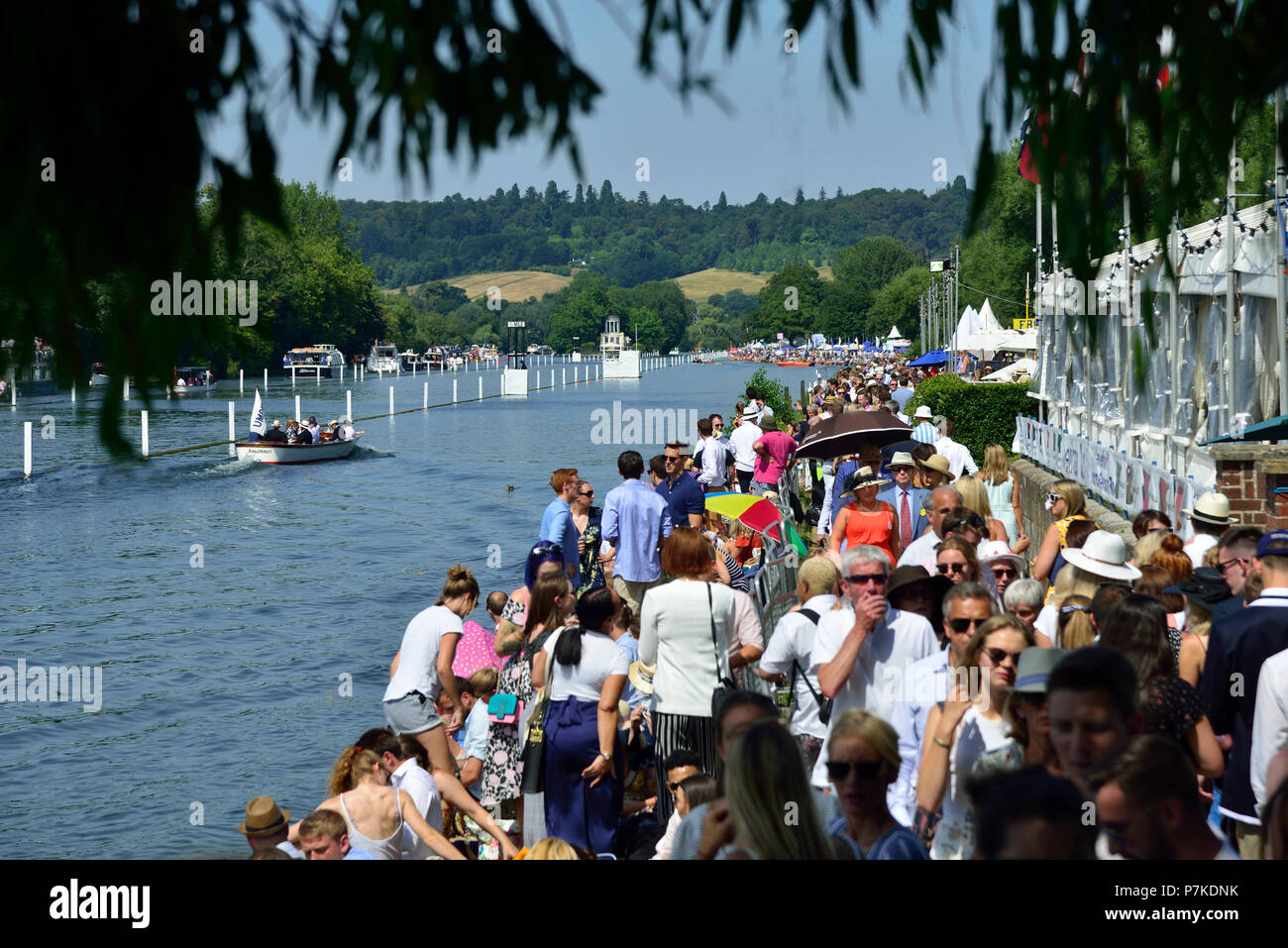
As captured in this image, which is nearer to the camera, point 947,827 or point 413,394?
point 947,827

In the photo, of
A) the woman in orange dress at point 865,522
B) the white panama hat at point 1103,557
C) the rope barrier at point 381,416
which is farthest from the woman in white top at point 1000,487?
the rope barrier at point 381,416

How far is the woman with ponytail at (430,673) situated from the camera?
8.45 m

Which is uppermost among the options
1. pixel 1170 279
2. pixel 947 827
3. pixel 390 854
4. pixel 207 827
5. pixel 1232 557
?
pixel 1170 279

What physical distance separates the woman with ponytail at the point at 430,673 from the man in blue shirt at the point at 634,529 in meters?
2.63

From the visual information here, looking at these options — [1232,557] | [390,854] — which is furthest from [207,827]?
[1232,557]

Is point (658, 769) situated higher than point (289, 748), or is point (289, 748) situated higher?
point (658, 769)

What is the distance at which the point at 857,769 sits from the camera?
156 inches

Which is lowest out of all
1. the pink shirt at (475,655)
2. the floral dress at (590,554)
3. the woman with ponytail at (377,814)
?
the woman with ponytail at (377,814)

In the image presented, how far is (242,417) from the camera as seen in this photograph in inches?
3091

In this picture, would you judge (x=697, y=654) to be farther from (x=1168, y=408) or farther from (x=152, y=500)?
(x=152, y=500)

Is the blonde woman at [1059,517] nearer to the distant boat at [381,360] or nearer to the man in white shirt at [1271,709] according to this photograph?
the man in white shirt at [1271,709]

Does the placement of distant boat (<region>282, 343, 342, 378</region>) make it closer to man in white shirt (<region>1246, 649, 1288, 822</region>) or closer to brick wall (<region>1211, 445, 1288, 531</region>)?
brick wall (<region>1211, 445, 1288, 531</region>)
